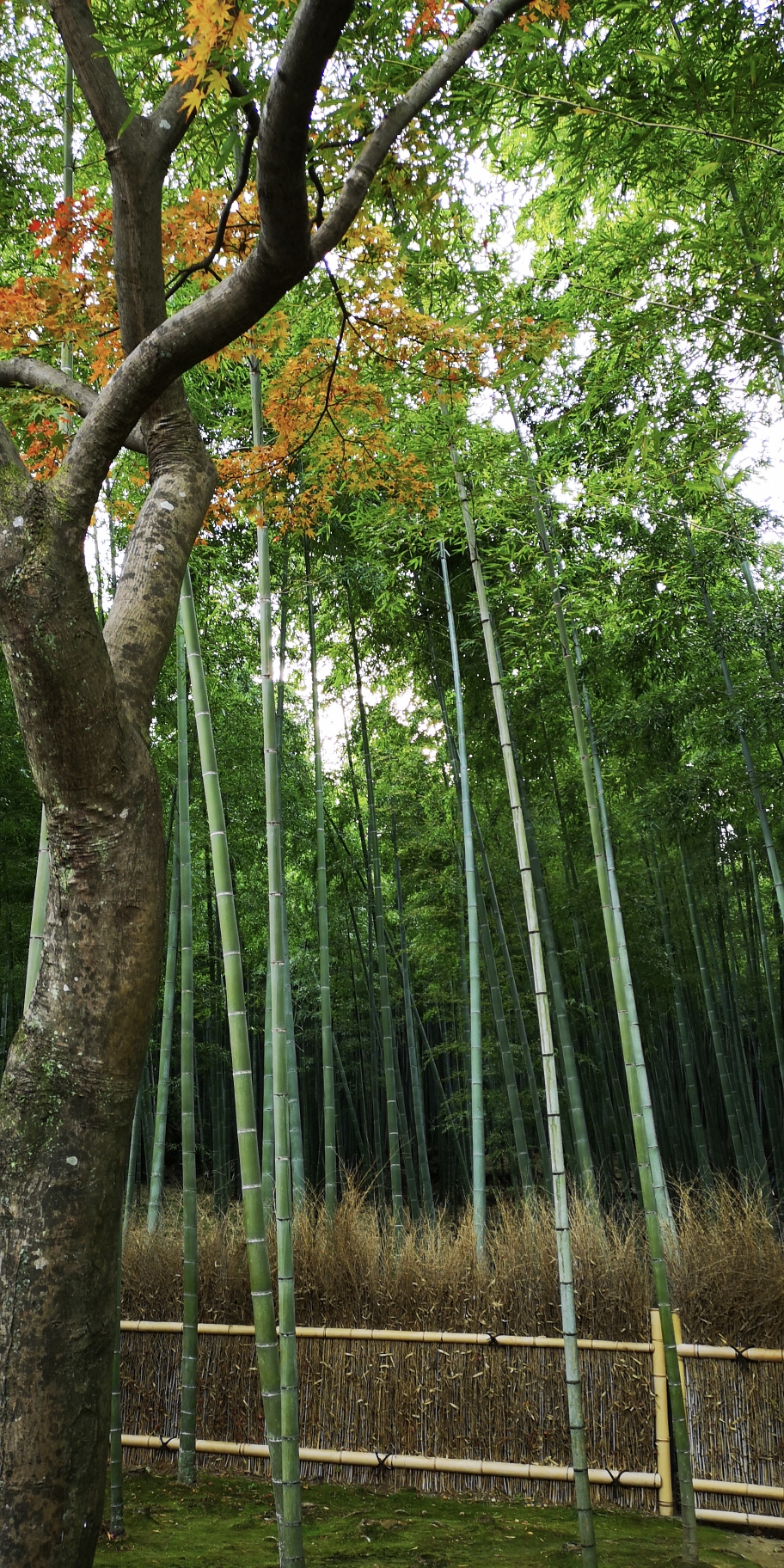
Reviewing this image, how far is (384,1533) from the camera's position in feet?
9.44

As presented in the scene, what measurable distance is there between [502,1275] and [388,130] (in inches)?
132

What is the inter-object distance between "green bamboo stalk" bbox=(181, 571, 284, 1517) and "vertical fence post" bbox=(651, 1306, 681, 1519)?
3.86 feet

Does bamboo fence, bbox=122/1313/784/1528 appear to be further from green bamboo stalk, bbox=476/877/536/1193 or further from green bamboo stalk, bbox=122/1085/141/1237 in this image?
green bamboo stalk, bbox=122/1085/141/1237

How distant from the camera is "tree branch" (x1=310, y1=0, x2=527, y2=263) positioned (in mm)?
1903

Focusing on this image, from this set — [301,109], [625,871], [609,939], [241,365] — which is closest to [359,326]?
[301,109]

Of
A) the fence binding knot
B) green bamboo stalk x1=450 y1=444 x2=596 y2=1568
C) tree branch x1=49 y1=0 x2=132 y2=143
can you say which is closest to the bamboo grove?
green bamboo stalk x1=450 y1=444 x2=596 y2=1568

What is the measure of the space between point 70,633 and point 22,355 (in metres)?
1.46

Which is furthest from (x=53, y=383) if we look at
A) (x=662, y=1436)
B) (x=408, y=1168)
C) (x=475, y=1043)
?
(x=408, y=1168)

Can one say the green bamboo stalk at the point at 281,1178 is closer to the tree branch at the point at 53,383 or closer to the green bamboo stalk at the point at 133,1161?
the tree branch at the point at 53,383

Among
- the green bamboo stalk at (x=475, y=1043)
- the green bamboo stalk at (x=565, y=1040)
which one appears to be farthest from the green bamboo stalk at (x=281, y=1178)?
the green bamboo stalk at (x=565, y=1040)

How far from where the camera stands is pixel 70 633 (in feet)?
5.34

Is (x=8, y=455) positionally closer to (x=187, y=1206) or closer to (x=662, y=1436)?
(x=187, y=1206)

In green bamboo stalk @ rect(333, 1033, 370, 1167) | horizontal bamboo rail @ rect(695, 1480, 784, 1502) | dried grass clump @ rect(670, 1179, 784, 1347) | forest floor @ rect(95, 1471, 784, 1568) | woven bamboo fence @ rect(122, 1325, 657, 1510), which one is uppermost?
green bamboo stalk @ rect(333, 1033, 370, 1167)

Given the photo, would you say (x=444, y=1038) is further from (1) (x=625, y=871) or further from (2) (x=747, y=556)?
(2) (x=747, y=556)
